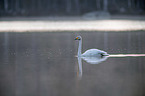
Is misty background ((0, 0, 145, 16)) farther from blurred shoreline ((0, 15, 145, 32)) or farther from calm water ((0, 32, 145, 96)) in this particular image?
calm water ((0, 32, 145, 96))

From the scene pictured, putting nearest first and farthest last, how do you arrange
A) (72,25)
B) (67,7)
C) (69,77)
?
(69,77) < (72,25) < (67,7)

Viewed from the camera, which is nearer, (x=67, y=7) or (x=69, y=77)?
(x=69, y=77)

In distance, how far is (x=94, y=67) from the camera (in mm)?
12172

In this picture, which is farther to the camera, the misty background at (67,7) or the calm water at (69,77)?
the misty background at (67,7)

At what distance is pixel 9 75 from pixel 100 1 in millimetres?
59253

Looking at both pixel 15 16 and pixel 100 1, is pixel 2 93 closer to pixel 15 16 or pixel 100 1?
pixel 15 16

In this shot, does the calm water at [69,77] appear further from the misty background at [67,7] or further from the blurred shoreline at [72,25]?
the misty background at [67,7]

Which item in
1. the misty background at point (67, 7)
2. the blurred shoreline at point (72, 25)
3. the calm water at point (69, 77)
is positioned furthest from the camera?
the misty background at point (67, 7)

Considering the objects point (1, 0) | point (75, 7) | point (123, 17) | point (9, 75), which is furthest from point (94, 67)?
point (1, 0)

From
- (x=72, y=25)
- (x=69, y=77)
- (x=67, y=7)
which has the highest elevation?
(x=67, y=7)

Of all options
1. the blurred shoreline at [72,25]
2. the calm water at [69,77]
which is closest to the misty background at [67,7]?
the blurred shoreline at [72,25]

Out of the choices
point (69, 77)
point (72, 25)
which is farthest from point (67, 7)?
point (69, 77)

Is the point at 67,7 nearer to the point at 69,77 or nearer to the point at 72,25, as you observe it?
the point at 72,25

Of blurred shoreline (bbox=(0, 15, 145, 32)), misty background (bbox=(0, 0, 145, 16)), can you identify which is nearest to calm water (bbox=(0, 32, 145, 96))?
blurred shoreline (bbox=(0, 15, 145, 32))
